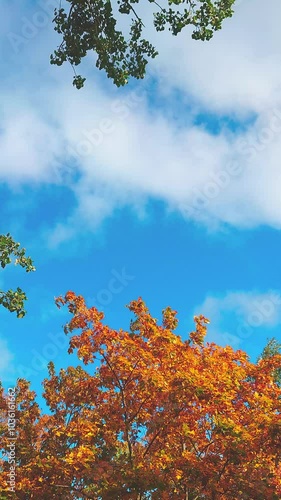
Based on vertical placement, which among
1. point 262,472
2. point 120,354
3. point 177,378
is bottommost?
point 262,472

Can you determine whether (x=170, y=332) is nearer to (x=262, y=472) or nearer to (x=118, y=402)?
(x=118, y=402)

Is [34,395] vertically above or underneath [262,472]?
above

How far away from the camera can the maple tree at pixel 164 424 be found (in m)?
11.4

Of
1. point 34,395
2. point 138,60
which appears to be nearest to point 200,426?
point 34,395

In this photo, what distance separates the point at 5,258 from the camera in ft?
34.8

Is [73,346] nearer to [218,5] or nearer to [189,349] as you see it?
[189,349]

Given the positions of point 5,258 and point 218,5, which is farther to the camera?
point 218,5

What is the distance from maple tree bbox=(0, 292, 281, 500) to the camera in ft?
37.4

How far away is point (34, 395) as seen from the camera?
1923 centimetres

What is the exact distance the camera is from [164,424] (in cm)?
1231

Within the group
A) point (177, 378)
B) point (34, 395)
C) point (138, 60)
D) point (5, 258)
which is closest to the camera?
point (5, 258)

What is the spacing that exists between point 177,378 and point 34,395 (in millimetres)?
9767

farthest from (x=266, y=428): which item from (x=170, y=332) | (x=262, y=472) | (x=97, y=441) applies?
(x=97, y=441)

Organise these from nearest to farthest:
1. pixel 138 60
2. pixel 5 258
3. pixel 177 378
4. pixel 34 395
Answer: pixel 5 258, pixel 177 378, pixel 138 60, pixel 34 395
